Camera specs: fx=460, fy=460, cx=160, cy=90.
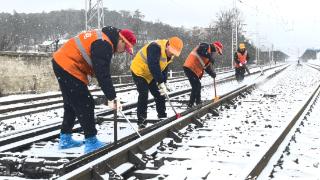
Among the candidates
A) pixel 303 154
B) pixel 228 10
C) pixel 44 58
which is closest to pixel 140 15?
pixel 228 10

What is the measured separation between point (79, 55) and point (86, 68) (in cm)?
23

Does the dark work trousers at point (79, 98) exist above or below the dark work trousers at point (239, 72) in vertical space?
above

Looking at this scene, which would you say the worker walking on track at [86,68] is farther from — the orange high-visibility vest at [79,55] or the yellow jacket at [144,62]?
the yellow jacket at [144,62]

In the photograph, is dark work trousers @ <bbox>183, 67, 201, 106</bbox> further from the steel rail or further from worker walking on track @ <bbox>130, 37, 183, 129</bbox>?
worker walking on track @ <bbox>130, 37, 183, 129</bbox>

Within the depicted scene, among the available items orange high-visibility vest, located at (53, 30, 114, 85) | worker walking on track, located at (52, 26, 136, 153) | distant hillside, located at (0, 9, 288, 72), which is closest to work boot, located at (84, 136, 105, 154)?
worker walking on track, located at (52, 26, 136, 153)

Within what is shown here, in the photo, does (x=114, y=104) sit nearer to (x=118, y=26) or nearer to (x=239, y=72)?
(x=239, y=72)

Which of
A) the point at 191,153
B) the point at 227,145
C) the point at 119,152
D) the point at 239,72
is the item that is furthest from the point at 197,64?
the point at 239,72

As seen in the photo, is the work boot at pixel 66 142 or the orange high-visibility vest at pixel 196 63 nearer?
the work boot at pixel 66 142

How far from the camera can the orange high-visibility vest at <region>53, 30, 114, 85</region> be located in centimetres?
592

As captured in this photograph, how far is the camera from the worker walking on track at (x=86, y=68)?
5828 millimetres

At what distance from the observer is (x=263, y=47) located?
4813 inches

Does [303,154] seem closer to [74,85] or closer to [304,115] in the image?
[74,85]

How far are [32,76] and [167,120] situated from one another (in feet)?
50.5

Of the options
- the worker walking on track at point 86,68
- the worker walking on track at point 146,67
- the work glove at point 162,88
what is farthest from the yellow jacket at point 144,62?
the worker walking on track at point 86,68
